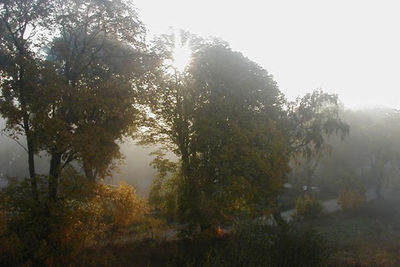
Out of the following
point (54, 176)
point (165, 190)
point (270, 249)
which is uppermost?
point (54, 176)

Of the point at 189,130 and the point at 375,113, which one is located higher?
the point at 375,113

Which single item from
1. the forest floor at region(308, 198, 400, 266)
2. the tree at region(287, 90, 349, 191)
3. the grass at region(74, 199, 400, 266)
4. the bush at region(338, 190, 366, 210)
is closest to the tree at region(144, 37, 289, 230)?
the grass at region(74, 199, 400, 266)

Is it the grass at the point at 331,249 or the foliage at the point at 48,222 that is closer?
the foliage at the point at 48,222

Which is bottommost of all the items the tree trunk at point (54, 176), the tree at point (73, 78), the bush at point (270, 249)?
the bush at point (270, 249)

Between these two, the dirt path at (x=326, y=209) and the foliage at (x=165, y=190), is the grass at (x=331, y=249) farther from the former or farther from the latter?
the dirt path at (x=326, y=209)

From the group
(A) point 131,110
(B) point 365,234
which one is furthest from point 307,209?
(A) point 131,110

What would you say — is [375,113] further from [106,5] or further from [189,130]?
[106,5]

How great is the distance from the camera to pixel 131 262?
15.8 m

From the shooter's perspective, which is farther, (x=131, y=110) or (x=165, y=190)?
(x=165, y=190)

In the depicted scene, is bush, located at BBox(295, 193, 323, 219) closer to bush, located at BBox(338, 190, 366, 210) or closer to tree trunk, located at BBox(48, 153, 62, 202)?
bush, located at BBox(338, 190, 366, 210)

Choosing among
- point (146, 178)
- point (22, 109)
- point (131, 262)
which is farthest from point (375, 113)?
point (22, 109)

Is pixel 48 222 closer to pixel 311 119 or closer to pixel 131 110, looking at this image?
pixel 131 110

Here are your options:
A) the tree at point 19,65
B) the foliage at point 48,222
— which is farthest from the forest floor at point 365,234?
the tree at point 19,65

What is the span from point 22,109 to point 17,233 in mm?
4504
